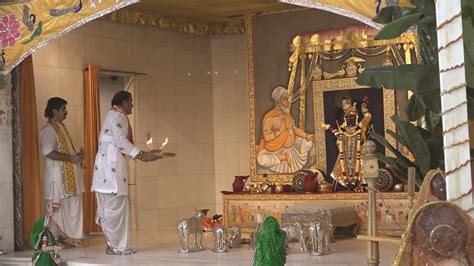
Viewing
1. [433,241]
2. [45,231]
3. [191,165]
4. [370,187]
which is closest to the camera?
[433,241]

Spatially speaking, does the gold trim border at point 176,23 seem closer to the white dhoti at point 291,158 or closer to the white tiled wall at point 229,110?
the white tiled wall at point 229,110

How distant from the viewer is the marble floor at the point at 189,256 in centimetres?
798

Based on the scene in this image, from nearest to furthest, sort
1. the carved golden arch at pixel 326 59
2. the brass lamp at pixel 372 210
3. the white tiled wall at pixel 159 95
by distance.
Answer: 1. the brass lamp at pixel 372 210
2. the carved golden arch at pixel 326 59
3. the white tiled wall at pixel 159 95

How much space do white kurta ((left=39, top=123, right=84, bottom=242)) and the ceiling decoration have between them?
9.28ft

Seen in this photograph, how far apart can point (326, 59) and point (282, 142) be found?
132cm

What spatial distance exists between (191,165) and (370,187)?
26.2 feet

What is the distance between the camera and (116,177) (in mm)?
8750

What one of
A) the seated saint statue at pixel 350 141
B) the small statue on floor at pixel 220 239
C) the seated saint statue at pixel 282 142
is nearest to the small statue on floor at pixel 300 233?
the small statue on floor at pixel 220 239

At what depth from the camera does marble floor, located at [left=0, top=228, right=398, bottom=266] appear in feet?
26.2

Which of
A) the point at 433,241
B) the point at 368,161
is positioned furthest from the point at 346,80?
the point at 433,241

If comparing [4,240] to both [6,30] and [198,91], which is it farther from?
[198,91]

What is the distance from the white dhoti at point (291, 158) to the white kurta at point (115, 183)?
3114 millimetres

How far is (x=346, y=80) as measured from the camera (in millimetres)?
10961

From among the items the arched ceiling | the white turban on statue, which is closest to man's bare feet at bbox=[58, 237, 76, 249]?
the white turban on statue
